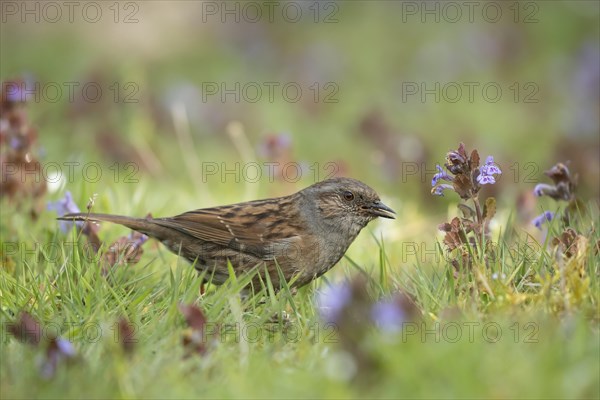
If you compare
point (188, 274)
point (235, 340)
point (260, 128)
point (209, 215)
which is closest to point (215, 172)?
point (260, 128)

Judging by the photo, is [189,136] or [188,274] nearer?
[188,274]

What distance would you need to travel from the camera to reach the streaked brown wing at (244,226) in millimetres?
5375

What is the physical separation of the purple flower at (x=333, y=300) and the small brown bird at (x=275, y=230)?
16.0 inches

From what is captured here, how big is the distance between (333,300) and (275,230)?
1630 mm

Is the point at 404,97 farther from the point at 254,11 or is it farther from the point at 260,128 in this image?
the point at 254,11

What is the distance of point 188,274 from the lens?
15.3 ft

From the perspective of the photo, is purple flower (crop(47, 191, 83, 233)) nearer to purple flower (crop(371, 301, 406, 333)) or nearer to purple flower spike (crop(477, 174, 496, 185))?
purple flower spike (crop(477, 174, 496, 185))

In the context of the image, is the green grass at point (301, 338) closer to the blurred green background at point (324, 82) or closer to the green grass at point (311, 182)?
the green grass at point (311, 182)

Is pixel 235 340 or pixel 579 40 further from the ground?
pixel 579 40

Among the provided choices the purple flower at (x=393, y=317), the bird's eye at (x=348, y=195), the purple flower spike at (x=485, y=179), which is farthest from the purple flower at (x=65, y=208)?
the purple flower at (x=393, y=317)

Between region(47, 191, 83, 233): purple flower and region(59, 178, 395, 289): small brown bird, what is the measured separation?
18 cm

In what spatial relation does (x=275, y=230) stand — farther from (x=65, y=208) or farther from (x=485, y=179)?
(x=485, y=179)

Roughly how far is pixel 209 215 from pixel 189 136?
5.49 m

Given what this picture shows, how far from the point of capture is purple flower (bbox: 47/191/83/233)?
219 inches
